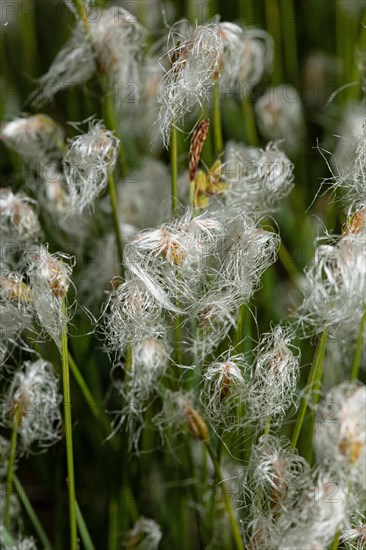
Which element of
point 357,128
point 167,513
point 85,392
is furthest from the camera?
point 357,128

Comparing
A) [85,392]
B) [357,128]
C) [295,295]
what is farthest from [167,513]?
[357,128]

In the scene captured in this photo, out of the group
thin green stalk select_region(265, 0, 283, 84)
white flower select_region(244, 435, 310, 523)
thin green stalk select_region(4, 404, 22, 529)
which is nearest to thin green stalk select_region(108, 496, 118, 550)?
thin green stalk select_region(4, 404, 22, 529)

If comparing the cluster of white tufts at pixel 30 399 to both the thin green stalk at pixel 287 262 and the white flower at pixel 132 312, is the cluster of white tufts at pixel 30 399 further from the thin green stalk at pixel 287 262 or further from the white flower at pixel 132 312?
the thin green stalk at pixel 287 262

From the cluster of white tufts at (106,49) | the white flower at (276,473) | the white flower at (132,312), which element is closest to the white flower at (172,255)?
the white flower at (132,312)

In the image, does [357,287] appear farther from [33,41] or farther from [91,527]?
[33,41]

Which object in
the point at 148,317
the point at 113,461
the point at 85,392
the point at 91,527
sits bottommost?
the point at 91,527

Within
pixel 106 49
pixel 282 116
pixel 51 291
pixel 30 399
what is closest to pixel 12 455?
pixel 30 399

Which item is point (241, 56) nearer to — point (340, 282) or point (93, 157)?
point (93, 157)
